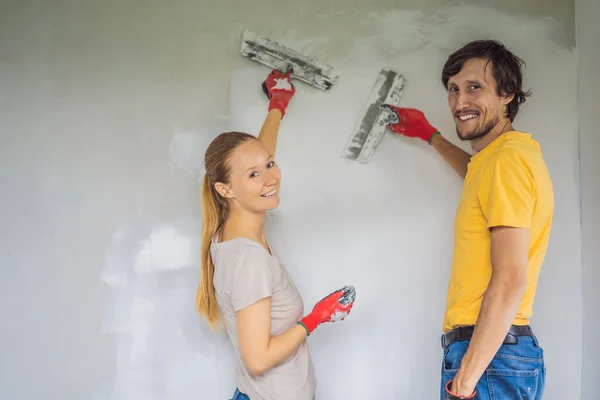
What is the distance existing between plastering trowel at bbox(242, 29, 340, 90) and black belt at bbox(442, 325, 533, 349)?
101 centimetres

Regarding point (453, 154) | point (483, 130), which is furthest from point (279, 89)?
point (483, 130)

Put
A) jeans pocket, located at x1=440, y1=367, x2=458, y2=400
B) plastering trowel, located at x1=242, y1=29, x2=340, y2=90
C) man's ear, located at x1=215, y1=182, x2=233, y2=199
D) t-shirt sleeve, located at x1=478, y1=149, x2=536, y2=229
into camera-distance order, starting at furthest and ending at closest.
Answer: plastering trowel, located at x1=242, y1=29, x2=340, y2=90 < man's ear, located at x1=215, y1=182, x2=233, y2=199 < jeans pocket, located at x1=440, y1=367, x2=458, y2=400 < t-shirt sleeve, located at x1=478, y1=149, x2=536, y2=229

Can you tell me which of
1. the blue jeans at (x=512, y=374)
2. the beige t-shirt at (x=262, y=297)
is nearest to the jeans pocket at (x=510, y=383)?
the blue jeans at (x=512, y=374)

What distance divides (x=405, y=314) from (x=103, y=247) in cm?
114

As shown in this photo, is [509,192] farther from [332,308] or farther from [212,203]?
[212,203]

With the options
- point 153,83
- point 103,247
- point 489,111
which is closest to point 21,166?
point 103,247

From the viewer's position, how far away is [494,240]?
4.08ft

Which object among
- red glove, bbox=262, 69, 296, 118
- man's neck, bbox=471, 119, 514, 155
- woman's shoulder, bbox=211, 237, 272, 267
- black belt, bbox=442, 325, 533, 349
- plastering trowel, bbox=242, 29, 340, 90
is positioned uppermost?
plastering trowel, bbox=242, 29, 340, 90

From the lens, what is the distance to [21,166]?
74.0 inches

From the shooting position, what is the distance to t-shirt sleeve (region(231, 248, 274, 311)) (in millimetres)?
1354

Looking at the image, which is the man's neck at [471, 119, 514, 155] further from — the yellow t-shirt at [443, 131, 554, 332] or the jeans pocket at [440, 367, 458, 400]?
the jeans pocket at [440, 367, 458, 400]

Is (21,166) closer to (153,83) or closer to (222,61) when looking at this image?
(153,83)

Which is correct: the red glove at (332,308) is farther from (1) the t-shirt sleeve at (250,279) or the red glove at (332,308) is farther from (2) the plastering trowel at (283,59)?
(2) the plastering trowel at (283,59)

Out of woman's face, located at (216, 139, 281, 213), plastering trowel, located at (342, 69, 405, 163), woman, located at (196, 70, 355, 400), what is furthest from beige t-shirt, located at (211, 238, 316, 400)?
plastering trowel, located at (342, 69, 405, 163)
